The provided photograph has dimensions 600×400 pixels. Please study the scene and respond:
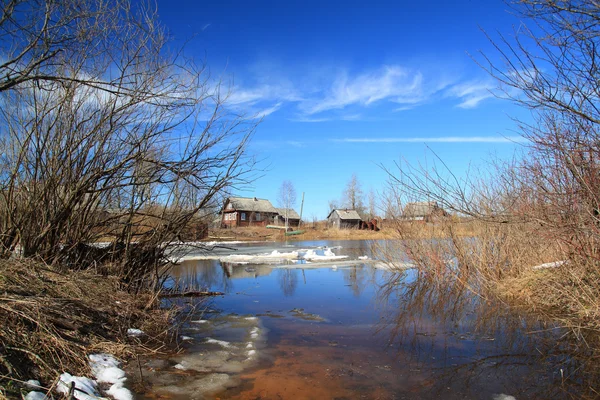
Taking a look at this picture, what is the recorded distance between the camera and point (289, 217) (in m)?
Result: 66.6

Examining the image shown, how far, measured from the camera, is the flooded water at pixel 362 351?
15.7ft

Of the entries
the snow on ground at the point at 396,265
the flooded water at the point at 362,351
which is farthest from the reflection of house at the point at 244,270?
the snow on ground at the point at 396,265

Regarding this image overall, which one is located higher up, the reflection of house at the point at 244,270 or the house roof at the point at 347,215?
the house roof at the point at 347,215

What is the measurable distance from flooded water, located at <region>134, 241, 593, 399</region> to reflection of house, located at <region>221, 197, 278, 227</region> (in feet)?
153

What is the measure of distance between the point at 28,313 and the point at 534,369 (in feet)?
20.4

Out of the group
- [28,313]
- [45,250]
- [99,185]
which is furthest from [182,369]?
[99,185]

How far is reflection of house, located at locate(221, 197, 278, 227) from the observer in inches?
2278

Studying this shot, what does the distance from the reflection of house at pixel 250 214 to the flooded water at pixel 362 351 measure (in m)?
46.7

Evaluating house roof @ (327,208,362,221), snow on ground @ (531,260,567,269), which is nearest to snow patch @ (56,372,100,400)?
snow on ground @ (531,260,567,269)

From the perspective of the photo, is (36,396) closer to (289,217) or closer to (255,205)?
(255,205)

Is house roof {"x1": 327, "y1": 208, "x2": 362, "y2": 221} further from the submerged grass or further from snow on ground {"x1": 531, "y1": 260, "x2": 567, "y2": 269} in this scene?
snow on ground {"x1": 531, "y1": 260, "x2": 567, "y2": 269}

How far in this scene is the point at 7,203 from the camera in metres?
6.80

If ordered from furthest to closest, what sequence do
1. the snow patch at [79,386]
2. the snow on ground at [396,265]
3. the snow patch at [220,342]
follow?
the snow on ground at [396,265]
the snow patch at [220,342]
the snow patch at [79,386]

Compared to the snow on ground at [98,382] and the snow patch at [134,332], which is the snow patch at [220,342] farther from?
the snow on ground at [98,382]
